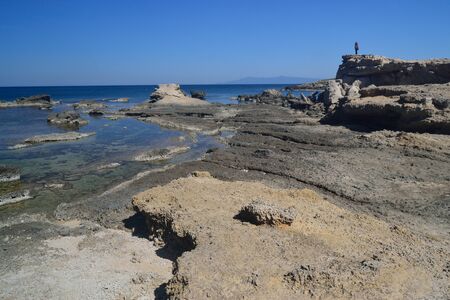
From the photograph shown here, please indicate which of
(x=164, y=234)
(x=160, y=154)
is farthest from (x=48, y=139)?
(x=164, y=234)

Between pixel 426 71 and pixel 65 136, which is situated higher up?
pixel 426 71

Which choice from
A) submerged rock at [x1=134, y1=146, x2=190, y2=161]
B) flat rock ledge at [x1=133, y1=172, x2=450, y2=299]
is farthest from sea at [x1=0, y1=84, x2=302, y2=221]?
flat rock ledge at [x1=133, y1=172, x2=450, y2=299]

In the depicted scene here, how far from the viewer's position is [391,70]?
172ft

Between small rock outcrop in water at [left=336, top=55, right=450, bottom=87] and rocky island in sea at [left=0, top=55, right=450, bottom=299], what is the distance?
1713 cm

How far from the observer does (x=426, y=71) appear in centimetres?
4416

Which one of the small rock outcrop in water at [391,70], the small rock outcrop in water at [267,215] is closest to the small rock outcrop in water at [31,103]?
the small rock outcrop in water at [391,70]

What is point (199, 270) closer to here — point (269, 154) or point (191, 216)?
point (191, 216)

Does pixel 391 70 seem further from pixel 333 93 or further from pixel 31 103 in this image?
pixel 31 103

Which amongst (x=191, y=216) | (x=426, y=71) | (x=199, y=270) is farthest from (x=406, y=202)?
(x=426, y=71)

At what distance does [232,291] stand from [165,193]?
645 centimetres

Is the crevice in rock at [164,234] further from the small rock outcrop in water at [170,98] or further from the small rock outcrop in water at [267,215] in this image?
the small rock outcrop in water at [170,98]

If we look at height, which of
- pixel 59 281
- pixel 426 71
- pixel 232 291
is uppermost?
pixel 426 71

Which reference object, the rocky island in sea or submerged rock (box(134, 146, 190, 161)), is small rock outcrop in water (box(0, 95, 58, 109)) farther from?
the rocky island in sea

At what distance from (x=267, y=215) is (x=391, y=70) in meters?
48.5
